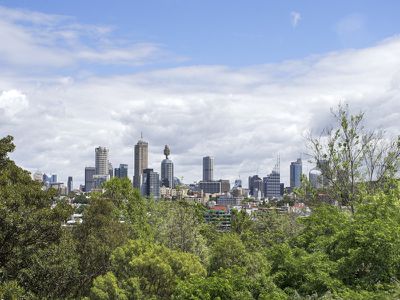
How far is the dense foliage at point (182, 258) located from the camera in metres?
17.5

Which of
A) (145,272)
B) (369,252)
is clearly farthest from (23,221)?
(369,252)

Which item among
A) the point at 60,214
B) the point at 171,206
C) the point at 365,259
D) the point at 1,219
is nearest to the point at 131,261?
the point at 60,214

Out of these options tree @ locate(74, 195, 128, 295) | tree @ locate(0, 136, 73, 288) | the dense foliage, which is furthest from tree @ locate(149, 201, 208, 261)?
tree @ locate(0, 136, 73, 288)

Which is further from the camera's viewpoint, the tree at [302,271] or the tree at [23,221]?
the tree at [23,221]

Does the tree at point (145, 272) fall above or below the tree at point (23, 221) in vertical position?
below

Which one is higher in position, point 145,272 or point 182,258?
point 182,258

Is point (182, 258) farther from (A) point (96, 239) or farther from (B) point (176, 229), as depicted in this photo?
(B) point (176, 229)

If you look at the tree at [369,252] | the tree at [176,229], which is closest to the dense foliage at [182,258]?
the tree at [369,252]

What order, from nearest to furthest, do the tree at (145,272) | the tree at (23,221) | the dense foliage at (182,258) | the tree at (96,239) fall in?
the dense foliage at (182,258)
the tree at (23,221)
the tree at (145,272)
the tree at (96,239)

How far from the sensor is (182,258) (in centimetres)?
2383

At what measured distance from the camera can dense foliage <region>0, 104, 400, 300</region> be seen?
1753 centimetres

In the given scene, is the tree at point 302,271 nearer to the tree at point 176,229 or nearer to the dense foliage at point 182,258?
the dense foliage at point 182,258

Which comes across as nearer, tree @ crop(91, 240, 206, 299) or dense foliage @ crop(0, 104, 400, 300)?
dense foliage @ crop(0, 104, 400, 300)

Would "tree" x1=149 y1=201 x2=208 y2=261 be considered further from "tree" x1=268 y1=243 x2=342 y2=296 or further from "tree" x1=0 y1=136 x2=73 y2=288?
"tree" x1=268 y1=243 x2=342 y2=296
